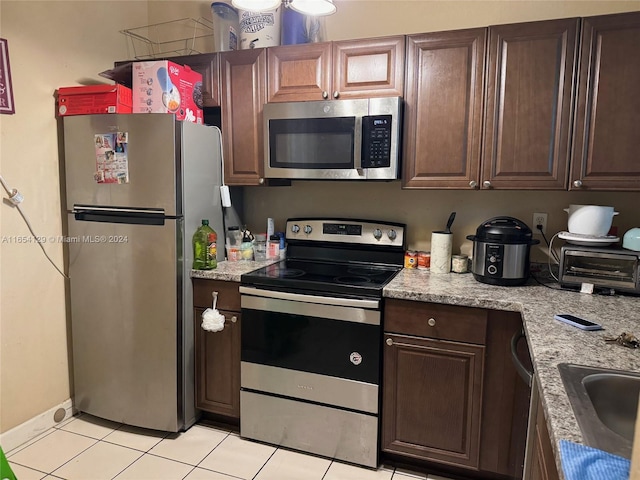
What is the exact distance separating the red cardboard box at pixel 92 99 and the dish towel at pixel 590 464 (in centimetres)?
228

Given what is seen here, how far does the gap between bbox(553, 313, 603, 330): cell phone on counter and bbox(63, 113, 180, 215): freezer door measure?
168 cm

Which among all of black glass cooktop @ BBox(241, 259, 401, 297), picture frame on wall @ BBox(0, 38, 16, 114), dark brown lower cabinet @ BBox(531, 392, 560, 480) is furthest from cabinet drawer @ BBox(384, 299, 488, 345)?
picture frame on wall @ BBox(0, 38, 16, 114)

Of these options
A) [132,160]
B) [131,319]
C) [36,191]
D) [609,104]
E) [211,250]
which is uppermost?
[609,104]

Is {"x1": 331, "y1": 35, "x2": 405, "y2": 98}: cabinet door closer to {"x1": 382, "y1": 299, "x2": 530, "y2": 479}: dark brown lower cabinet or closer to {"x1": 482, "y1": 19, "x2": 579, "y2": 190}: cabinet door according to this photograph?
{"x1": 482, "y1": 19, "x2": 579, "y2": 190}: cabinet door

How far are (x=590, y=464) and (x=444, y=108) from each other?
165 centimetres

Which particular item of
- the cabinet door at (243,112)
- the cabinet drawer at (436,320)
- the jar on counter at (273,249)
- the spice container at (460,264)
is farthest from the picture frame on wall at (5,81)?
the spice container at (460,264)

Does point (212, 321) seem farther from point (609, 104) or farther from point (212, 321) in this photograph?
point (609, 104)

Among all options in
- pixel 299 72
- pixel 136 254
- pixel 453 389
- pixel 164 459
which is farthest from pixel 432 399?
pixel 299 72

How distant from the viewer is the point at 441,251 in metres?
2.24

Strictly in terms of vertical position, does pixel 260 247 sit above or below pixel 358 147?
below

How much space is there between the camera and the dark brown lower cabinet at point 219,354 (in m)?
2.23

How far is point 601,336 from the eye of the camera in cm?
136

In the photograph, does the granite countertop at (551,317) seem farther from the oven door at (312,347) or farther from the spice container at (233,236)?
the spice container at (233,236)

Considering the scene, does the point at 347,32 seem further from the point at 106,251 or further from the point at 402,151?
the point at 106,251
